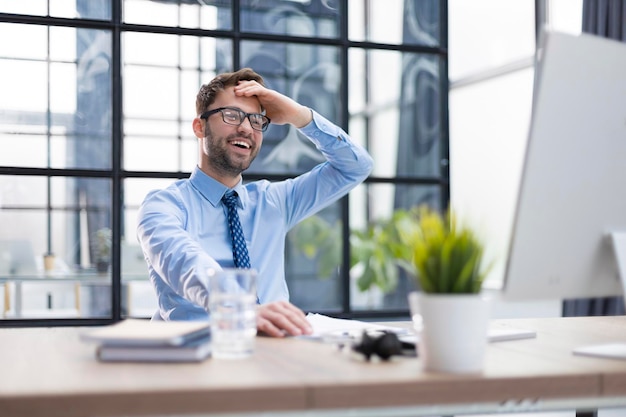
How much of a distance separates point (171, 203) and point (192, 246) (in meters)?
0.42

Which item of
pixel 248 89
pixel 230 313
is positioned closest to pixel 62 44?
pixel 248 89

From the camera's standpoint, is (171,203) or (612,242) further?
(171,203)

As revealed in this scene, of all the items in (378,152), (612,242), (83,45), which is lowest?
(612,242)

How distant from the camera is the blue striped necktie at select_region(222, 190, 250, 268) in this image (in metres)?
2.32

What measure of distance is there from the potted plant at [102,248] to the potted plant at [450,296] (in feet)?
7.67

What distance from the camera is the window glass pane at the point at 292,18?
3.54m

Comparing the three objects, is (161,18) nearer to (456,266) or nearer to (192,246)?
(192,246)

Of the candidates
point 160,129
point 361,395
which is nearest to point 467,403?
point 361,395

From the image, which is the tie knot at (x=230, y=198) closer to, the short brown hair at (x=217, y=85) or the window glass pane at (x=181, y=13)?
the short brown hair at (x=217, y=85)

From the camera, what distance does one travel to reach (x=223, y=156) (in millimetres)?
2441

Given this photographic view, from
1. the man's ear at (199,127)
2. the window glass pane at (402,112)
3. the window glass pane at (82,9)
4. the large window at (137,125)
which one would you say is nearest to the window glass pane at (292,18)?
the large window at (137,125)

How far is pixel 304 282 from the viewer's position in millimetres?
3607

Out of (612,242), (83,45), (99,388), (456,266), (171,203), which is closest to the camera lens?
(99,388)

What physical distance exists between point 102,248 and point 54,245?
182mm
